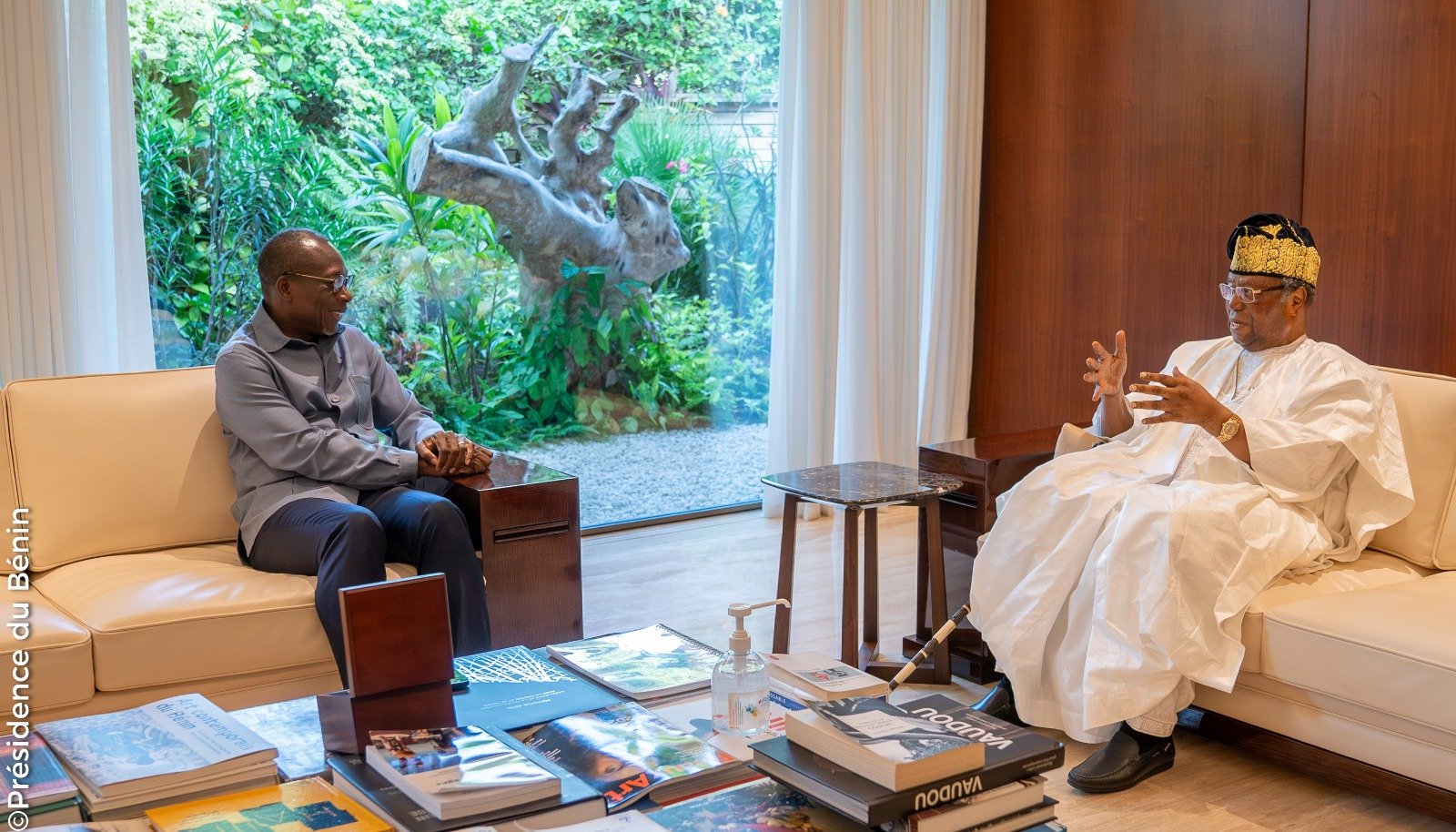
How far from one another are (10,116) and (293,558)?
1.64 metres

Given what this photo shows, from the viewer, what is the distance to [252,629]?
266 centimetres

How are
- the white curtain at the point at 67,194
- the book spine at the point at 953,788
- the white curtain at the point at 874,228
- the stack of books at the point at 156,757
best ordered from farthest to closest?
1. the white curtain at the point at 874,228
2. the white curtain at the point at 67,194
3. the stack of books at the point at 156,757
4. the book spine at the point at 953,788

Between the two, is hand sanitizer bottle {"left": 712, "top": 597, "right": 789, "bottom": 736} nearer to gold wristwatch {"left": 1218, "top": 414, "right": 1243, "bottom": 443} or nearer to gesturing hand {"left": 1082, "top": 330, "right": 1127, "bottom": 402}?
gold wristwatch {"left": 1218, "top": 414, "right": 1243, "bottom": 443}

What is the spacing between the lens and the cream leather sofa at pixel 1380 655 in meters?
2.41

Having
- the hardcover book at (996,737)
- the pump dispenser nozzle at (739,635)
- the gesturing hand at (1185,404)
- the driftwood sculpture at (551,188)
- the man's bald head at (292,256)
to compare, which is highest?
the driftwood sculpture at (551,188)

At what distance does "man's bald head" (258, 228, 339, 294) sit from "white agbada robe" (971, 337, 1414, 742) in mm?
1755

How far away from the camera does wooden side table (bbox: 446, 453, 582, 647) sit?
2965 mm

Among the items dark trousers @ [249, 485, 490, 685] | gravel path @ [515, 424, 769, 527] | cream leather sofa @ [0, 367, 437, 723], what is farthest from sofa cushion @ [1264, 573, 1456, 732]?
gravel path @ [515, 424, 769, 527]

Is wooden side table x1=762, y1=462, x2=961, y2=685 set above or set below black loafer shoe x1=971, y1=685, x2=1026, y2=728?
above

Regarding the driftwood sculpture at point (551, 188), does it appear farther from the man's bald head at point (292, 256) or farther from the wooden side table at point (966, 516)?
the wooden side table at point (966, 516)

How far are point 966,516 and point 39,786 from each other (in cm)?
228

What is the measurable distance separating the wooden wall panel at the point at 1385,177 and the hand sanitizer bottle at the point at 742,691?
103 inches

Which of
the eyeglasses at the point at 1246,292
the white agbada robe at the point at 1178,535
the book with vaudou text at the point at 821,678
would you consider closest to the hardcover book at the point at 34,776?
the book with vaudou text at the point at 821,678

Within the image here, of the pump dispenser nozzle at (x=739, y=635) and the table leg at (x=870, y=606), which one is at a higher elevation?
the pump dispenser nozzle at (x=739, y=635)
